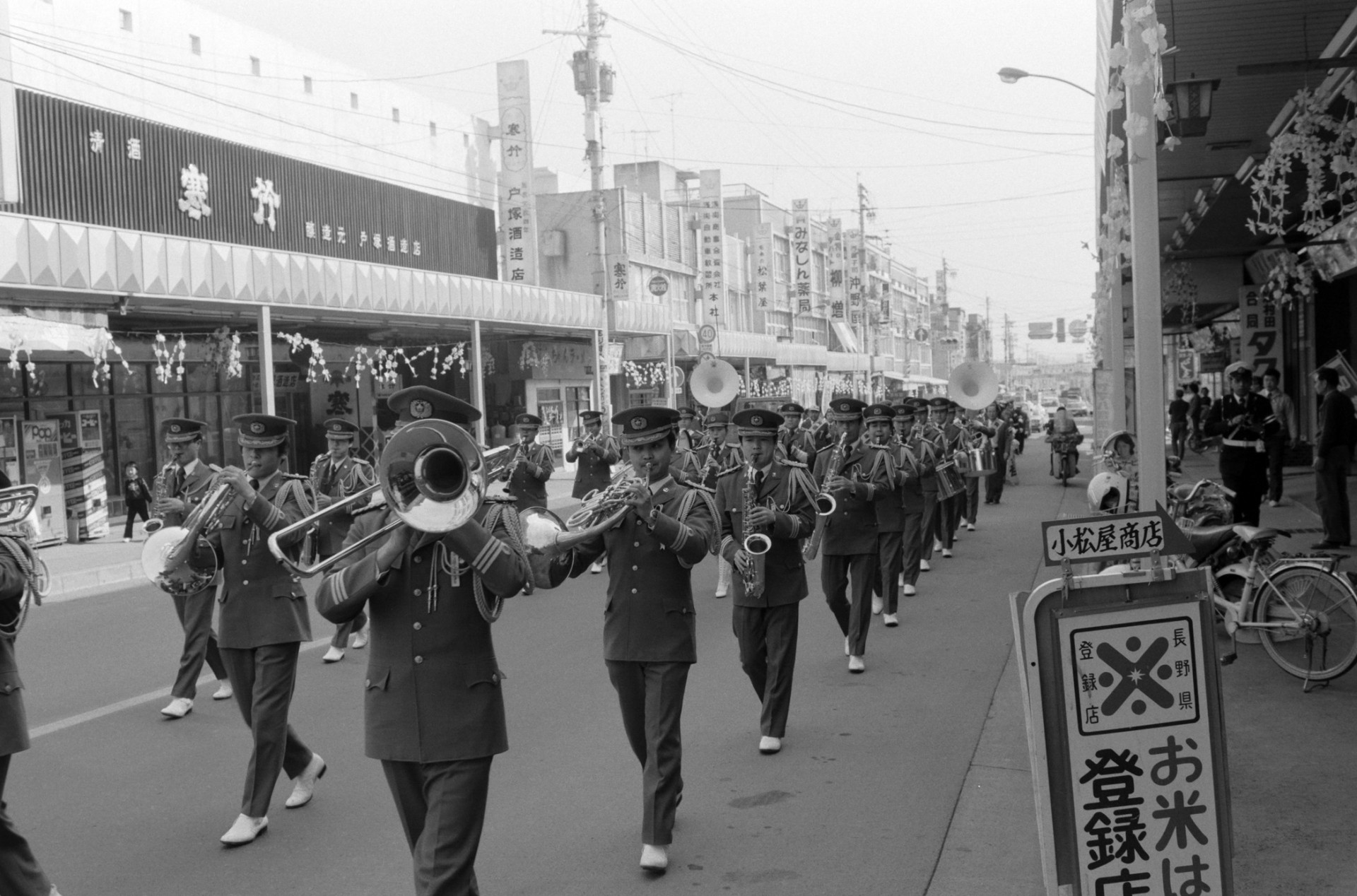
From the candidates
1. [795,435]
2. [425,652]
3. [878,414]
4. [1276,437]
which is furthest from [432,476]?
[1276,437]

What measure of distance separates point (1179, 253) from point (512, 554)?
21.4 metres

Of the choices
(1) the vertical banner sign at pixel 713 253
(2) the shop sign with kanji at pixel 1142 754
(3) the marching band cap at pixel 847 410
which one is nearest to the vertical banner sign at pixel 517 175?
A: (1) the vertical banner sign at pixel 713 253

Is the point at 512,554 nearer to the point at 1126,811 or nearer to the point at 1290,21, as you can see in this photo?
the point at 1126,811

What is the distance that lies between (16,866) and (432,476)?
2.26 meters

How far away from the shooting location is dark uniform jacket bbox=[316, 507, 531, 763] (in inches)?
162

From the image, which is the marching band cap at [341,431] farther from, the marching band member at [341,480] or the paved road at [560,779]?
the paved road at [560,779]

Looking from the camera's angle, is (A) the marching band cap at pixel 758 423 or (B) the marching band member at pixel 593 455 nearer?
(A) the marching band cap at pixel 758 423

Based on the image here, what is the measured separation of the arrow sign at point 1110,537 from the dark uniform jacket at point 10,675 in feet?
12.1

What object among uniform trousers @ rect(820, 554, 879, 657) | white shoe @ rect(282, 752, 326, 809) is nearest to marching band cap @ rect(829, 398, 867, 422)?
uniform trousers @ rect(820, 554, 879, 657)

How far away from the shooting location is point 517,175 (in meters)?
34.2

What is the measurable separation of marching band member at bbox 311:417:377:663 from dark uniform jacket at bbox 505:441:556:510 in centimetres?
348

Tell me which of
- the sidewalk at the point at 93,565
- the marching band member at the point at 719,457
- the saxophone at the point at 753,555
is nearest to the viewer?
the saxophone at the point at 753,555

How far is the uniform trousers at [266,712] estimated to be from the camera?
5816mm

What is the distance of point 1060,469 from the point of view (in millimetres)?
28547
